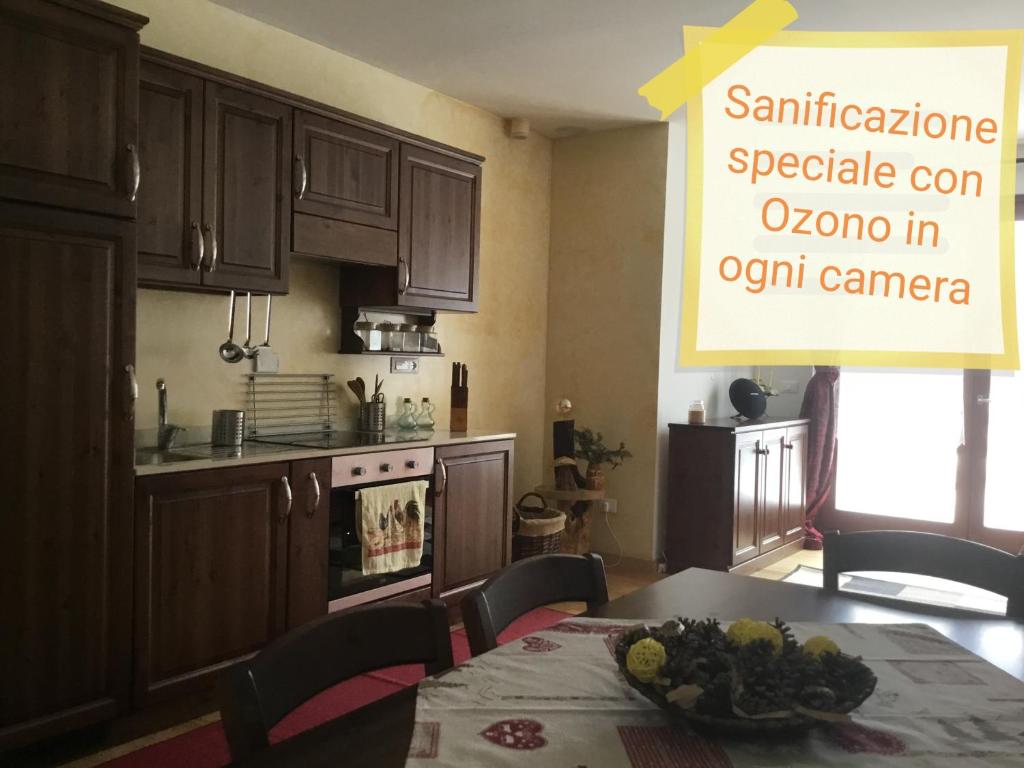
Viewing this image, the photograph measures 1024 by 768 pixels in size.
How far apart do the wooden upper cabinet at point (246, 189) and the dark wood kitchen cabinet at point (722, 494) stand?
8.12ft

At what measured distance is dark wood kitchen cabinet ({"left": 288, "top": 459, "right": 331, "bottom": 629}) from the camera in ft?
9.52

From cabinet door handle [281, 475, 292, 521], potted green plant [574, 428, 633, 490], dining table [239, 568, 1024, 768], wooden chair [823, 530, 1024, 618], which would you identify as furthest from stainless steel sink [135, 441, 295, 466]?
potted green plant [574, 428, 633, 490]

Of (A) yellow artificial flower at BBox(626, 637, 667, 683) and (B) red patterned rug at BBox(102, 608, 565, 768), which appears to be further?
(B) red patterned rug at BBox(102, 608, 565, 768)

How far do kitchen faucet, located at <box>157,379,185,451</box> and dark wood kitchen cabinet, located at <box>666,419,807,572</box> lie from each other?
2.72m

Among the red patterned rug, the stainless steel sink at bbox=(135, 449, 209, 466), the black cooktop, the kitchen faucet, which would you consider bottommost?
the red patterned rug

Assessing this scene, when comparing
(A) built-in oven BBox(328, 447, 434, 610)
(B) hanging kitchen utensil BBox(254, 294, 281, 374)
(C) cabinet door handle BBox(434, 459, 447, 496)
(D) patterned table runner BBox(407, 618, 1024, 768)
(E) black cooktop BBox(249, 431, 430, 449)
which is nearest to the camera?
(D) patterned table runner BBox(407, 618, 1024, 768)

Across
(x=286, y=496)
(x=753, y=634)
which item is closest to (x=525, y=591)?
(x=753, y=634)

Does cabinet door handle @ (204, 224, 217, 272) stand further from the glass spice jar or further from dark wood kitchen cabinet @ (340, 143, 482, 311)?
the glass spice jar

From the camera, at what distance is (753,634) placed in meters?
1.07

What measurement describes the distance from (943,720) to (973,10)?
305 cm

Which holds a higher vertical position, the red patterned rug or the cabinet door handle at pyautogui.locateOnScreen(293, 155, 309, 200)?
the cabinet door handle at pyautogui.locateOnScreen(293, 155, 309, 200)

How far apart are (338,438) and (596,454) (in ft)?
5.36

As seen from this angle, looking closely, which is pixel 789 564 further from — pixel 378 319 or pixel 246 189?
pixel 246 189

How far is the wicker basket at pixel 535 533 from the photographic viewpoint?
4.18 m
